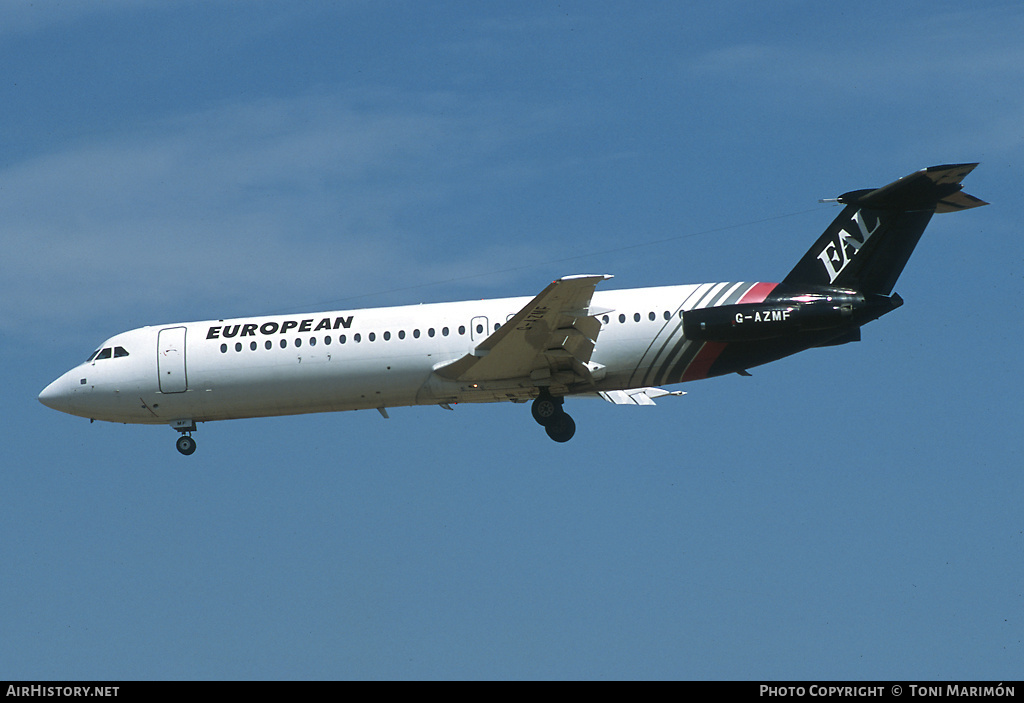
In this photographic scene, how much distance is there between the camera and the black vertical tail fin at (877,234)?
37500mm

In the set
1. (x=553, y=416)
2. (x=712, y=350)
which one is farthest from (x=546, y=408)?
(x=712, y=350)

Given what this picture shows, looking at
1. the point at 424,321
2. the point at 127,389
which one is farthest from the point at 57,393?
the point at 424,321

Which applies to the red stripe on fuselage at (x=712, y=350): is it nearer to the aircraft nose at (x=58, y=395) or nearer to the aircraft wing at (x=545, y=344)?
the aircraft wing at (x=545, y=344)

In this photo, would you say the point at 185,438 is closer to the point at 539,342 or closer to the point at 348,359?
the point at 348,359

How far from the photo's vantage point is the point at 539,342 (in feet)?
122

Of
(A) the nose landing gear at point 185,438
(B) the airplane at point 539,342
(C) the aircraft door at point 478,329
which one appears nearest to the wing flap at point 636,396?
(B) the airplane at point 539,342

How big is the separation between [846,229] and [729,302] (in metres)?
4.07

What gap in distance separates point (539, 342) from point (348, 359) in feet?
18.7

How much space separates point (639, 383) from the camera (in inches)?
1518

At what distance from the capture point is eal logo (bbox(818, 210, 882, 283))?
1500 inches
